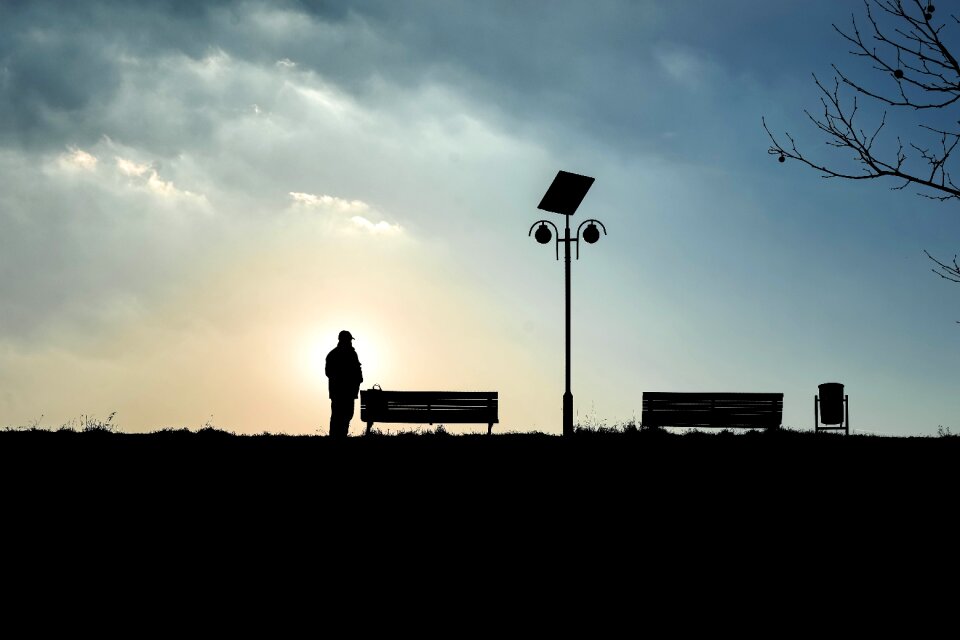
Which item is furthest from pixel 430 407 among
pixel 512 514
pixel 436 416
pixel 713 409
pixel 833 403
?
pixel 833 403

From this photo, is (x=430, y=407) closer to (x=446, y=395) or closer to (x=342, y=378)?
(x=446, y=395)

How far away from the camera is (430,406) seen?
18.2 m

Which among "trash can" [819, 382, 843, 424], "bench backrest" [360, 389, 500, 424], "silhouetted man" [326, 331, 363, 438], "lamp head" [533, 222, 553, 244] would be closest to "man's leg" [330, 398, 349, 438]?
"silhouetted man" [326, 331, 363, 438]

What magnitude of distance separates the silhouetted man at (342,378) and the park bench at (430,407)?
7.58ft

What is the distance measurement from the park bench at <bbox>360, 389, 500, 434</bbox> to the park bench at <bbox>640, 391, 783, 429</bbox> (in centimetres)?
324

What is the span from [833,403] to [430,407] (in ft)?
33.0

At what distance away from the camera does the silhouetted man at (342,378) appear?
15766 millimetres

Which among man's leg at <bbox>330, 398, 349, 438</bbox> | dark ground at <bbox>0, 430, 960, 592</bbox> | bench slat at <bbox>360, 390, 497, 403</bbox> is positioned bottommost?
dark ground at <bbox>0, 430, 960, 592</bbox>

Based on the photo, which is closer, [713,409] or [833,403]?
[713,409]

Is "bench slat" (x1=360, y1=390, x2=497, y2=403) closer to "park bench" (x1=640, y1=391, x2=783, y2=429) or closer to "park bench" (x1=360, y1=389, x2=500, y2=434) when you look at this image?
"park bench" (x1=360, y1=389, x2=500, y2=434)

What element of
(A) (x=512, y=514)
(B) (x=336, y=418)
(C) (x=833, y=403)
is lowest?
(A) (x=512, y=514)

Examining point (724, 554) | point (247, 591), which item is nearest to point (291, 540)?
point (247, 591)

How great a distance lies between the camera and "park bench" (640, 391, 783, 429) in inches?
712

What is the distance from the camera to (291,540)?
8164 millimetres
